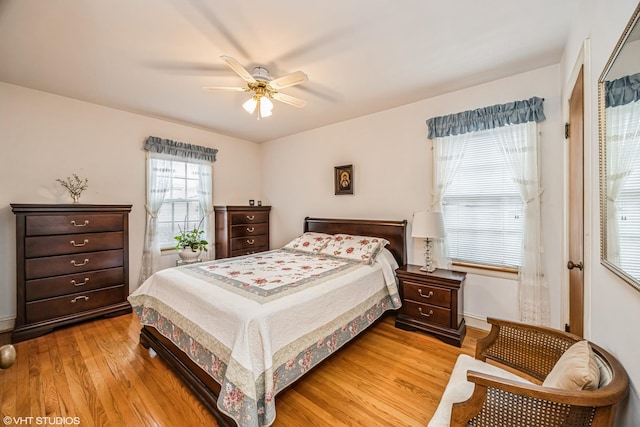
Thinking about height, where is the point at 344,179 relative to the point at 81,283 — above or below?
above

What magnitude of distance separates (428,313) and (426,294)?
191 mm

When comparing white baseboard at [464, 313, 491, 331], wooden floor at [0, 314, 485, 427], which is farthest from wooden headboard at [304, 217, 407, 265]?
wooden floor at [0, 314, 485, 427]

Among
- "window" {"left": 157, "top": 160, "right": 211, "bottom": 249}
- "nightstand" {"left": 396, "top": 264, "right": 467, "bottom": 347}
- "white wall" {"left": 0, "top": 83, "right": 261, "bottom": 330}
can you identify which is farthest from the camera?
"window" {"left": 157, "top": 160, "right": 211, "bottom": 249}

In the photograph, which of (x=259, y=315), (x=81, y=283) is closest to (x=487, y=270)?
(x=259, y=315)

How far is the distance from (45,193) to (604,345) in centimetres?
470

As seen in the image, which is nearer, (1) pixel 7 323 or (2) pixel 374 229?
(1) pixel 7 323

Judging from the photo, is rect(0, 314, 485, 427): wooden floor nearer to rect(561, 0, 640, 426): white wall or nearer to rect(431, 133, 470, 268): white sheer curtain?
rect(431, 133, 470, 268): white sheer curtain

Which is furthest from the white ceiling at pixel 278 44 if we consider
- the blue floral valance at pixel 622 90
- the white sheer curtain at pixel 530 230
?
the blue floral valance at pixel 622 90

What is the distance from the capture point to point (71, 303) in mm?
2768

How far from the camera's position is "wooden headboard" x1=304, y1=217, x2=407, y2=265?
313 centimetres

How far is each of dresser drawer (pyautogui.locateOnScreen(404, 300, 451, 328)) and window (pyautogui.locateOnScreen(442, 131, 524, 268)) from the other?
65 cm

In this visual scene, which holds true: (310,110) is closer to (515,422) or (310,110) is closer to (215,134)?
(215,134)

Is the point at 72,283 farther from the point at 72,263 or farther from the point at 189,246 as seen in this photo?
the point at 189,246

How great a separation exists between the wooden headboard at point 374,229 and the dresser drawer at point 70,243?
8.30ft
